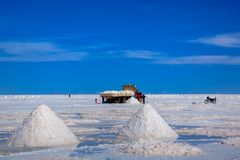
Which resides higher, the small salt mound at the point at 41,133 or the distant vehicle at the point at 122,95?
the distant vehicle at the point at 122,95

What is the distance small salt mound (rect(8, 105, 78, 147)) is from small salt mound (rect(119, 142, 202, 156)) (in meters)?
2.18

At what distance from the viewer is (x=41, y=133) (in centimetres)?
1159

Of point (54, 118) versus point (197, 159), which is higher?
point (54, 118)

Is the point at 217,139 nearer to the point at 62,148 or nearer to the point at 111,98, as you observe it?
the point at 62,148

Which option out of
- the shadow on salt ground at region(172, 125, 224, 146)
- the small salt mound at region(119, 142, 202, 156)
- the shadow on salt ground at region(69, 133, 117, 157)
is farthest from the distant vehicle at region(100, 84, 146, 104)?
the small salt mound at region(119, 142, 202, 156)

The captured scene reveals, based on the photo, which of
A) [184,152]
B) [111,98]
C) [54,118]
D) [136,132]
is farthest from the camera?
[111,98]

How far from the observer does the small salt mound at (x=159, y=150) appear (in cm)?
946

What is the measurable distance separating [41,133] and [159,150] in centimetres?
345

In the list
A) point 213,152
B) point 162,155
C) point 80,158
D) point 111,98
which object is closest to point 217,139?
point 213,152

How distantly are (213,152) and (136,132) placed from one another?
355 centimetres

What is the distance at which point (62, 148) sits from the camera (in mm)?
10734

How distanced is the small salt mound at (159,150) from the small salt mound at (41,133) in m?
2.18

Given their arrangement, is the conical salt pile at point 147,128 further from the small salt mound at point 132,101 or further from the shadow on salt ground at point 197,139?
the small salt mound at point 132,101

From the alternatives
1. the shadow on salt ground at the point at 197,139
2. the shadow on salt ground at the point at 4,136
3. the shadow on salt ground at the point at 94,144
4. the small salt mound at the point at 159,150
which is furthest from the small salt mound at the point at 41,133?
the shadow on salt ground at the point at 197,139
